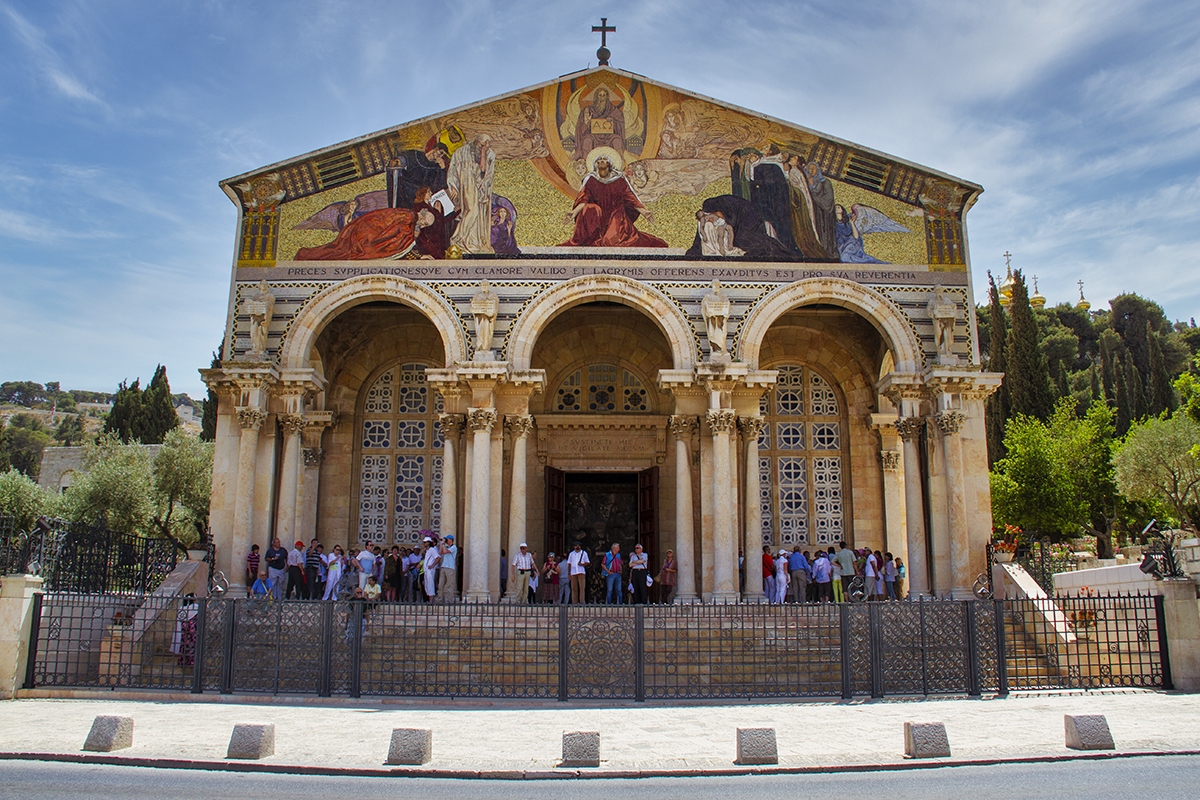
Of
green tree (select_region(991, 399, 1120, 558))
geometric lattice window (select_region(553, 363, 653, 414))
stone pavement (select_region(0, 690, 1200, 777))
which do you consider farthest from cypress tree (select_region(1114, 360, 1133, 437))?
stone pavement (select_region(0, 690, 1200, 777))

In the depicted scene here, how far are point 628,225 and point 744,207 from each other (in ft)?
8.48

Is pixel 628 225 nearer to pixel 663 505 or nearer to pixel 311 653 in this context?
pixel 663 505

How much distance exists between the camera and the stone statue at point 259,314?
63.4 ft

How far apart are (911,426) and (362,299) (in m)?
12.0

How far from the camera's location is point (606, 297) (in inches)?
782

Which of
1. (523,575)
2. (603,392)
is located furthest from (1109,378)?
(523,575)

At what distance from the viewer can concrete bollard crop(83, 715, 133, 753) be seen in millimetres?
8859

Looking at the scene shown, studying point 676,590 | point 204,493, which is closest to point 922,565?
point 676,590

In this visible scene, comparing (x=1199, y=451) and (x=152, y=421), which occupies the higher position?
(x=152, y=421)

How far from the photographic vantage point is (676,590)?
62.8 ft

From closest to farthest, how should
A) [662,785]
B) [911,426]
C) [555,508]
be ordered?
[662,785]
[911,426]
[555,508]

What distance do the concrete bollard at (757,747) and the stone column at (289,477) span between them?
13352 mm

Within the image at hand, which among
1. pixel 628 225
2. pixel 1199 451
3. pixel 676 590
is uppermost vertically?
pixel 628 225

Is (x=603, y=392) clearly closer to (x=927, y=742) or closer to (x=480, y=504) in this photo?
(x=480, y=504)
